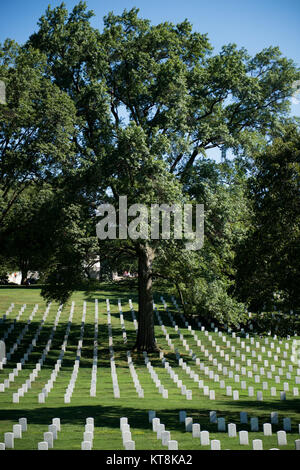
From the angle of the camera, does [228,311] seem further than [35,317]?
No

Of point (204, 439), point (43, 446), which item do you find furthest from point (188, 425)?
point (43, 446)

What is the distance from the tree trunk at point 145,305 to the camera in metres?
20.4

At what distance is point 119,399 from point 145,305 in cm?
820

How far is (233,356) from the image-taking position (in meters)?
19.8

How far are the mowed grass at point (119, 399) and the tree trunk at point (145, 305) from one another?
67 cm

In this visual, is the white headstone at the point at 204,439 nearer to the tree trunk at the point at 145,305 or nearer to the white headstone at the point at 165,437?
the white headstone at the point at 165,437

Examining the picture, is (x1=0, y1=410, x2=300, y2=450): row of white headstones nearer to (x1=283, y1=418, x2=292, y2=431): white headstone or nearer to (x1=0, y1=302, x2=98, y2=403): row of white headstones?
(x1=283, y1=418, x2=292, y2=431): white headstone

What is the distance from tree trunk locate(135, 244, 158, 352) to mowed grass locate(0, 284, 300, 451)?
669 mm

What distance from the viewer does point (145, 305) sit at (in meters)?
20.8

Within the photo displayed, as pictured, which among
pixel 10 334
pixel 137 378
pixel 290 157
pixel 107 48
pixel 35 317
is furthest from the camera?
pixel 35 317

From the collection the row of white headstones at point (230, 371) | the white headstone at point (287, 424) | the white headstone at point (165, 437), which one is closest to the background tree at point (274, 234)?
the white headstone at point (287, 424)

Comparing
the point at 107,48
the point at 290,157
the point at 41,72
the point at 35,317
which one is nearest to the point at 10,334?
the point at 35,317

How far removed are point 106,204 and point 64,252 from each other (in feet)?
8.88

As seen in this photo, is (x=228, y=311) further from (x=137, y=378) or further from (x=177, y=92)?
(x=177, y=92)
